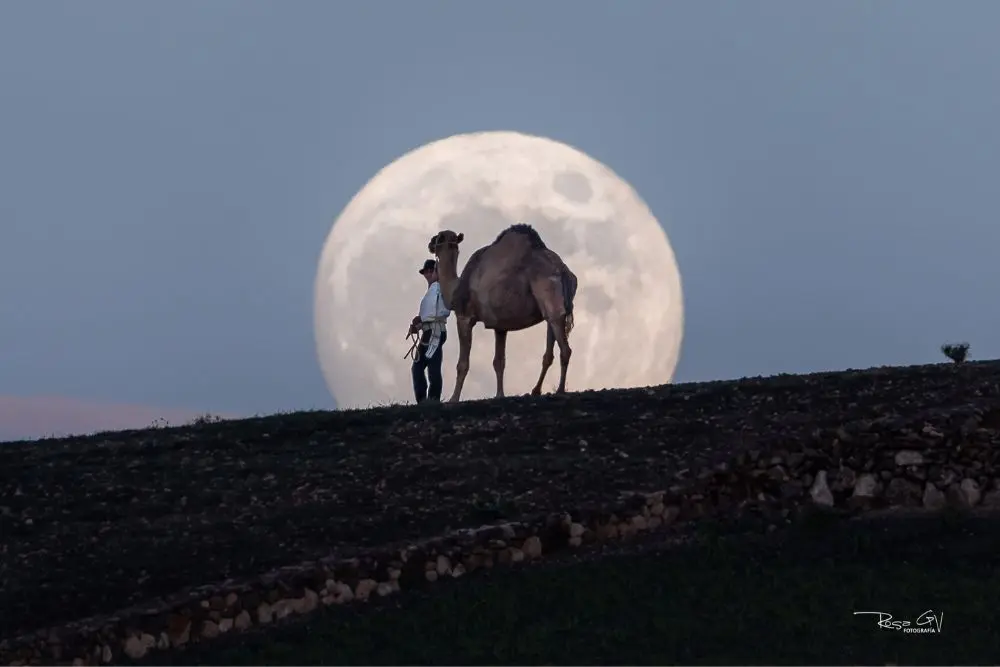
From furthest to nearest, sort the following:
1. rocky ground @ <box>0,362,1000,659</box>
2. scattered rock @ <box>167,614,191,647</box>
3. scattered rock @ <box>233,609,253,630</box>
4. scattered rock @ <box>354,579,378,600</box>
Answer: rocky ground @ <box>0,362,1000,659</box> → scattered rock @ <box>354,579,378,600</box> → scattered rock @ <box>233,609,253,630</box> → scattered rock @ <box>167,614,191,647</box>

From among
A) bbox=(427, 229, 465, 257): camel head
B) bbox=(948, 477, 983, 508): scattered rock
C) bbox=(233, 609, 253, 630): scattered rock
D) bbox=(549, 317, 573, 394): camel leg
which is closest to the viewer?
bbox=(233, 609, 253, 630): scattered rock

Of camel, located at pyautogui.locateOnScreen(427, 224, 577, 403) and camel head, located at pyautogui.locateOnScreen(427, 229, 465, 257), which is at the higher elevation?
camel head, located at pyautogui.locateOnScreen(427, 229, 465, 257)

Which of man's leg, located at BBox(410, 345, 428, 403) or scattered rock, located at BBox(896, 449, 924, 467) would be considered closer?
scattered rock, located at BBox(896, 449, 924, 467)

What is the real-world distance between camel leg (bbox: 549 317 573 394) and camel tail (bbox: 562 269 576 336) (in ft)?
0.45

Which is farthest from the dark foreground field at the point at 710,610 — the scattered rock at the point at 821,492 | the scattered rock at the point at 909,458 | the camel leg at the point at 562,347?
the camel leg at the point at 562,347

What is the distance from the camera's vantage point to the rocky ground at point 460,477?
1655 cm

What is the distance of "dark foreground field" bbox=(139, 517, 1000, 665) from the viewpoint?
12.9m

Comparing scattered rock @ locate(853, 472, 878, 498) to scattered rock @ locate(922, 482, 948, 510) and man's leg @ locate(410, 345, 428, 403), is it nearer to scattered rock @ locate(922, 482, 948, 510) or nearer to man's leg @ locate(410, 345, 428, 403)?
scattered rock @ locate(922, 482, 948, 510)

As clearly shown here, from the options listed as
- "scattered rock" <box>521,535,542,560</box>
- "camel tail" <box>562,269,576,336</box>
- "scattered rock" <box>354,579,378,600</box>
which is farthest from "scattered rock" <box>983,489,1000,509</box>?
"camel tail" <box>562,269,576,336</box>

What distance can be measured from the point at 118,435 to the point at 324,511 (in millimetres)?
6407

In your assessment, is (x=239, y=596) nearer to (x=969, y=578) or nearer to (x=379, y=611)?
(x=379, y=611)

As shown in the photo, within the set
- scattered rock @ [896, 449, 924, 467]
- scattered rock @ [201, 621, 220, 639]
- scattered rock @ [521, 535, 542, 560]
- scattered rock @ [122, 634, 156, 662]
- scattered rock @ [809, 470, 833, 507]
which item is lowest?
scattered rock @ [122, 634, 156, 662]

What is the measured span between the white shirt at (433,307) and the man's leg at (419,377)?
0.48 meters

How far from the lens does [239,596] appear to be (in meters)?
15.2
